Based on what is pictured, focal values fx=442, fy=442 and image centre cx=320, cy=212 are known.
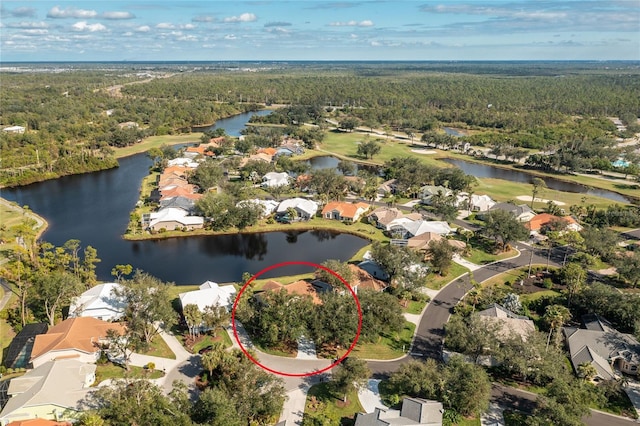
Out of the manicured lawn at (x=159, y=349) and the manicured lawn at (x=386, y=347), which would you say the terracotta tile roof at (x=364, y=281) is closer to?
the manicured lawn at (x=386, y=347)

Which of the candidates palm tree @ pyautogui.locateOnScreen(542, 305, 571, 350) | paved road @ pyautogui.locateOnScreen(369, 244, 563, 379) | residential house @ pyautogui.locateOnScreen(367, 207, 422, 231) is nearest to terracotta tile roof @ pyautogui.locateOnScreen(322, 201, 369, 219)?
residential house @ pyautogui.locateOnScreen(367, 207, 422, 231)

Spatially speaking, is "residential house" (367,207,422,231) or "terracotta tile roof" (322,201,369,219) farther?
"terracotta tile roof" (322,201,369,219)

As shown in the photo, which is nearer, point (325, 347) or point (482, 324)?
point (482, 324)

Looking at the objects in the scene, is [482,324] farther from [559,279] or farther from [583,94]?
[583,94]

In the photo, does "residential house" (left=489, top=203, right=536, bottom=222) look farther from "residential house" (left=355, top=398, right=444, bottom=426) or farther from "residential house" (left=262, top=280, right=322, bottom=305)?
"residential house" (left=355, top=398, right=444, bottom=426)

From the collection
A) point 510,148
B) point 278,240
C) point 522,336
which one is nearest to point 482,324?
point 522,336

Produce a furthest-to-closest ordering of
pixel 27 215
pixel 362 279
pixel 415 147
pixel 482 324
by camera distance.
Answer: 1. pixel 415 147
2. pixel 27 215
3. pixel 362 279
4. pixel 482 324
